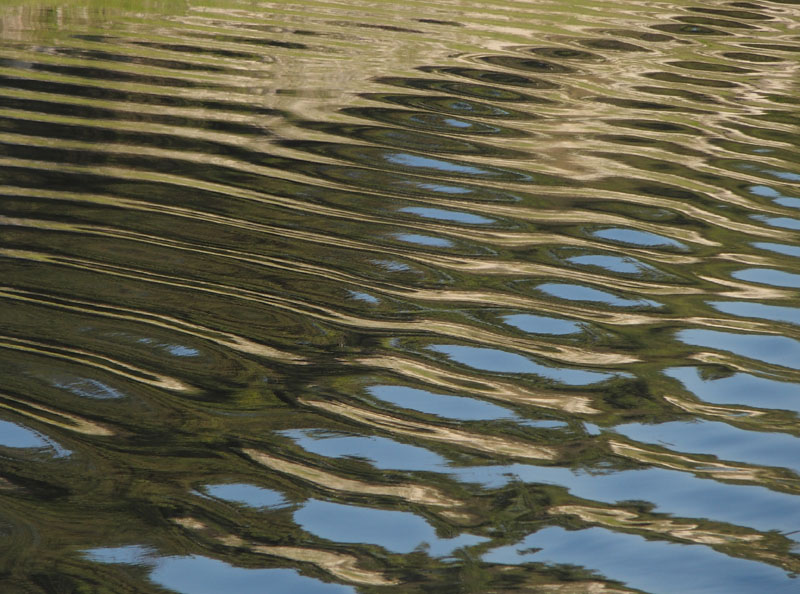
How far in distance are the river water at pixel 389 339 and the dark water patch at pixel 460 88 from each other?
6 centimetres

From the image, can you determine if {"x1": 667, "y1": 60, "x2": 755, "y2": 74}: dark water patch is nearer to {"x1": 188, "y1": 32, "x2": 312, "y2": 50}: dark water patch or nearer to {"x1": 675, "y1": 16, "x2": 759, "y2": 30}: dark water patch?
{"x1": 675, "y1": 16, "x2": 759, "y2": 30}: dark water patch

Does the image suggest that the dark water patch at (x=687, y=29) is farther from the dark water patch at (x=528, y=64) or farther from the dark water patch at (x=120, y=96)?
the dark water patch at (x=120, y=96)

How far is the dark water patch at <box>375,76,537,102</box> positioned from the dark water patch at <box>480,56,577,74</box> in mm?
812

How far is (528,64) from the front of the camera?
755 cm

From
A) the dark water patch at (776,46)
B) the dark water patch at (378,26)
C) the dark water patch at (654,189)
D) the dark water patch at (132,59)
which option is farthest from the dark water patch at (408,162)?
the dark water patch at (776,46)

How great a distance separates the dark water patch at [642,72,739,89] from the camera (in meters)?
7.12

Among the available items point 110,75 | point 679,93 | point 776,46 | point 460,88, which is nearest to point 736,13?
point 776,46

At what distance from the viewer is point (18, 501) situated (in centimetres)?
219

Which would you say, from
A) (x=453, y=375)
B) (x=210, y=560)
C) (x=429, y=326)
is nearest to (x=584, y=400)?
(x=453, y=375)

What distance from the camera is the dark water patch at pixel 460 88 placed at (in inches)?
252

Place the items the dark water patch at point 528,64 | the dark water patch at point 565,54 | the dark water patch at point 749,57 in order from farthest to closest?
1. the dark water patch at point 749,57
2. the dark water patch at point 565,54
3. the dark water patch at point 528,64

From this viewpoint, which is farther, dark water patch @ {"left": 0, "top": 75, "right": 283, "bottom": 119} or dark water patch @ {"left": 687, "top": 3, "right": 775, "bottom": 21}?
dark water patch @ {"left": 687, "top": 3, "right": 775, "bottom": 21}

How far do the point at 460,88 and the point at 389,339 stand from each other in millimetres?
3849

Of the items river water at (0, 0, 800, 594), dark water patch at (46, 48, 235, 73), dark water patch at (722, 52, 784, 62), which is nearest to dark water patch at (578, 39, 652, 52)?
dark water patch at (722, 52, 784, 62)
